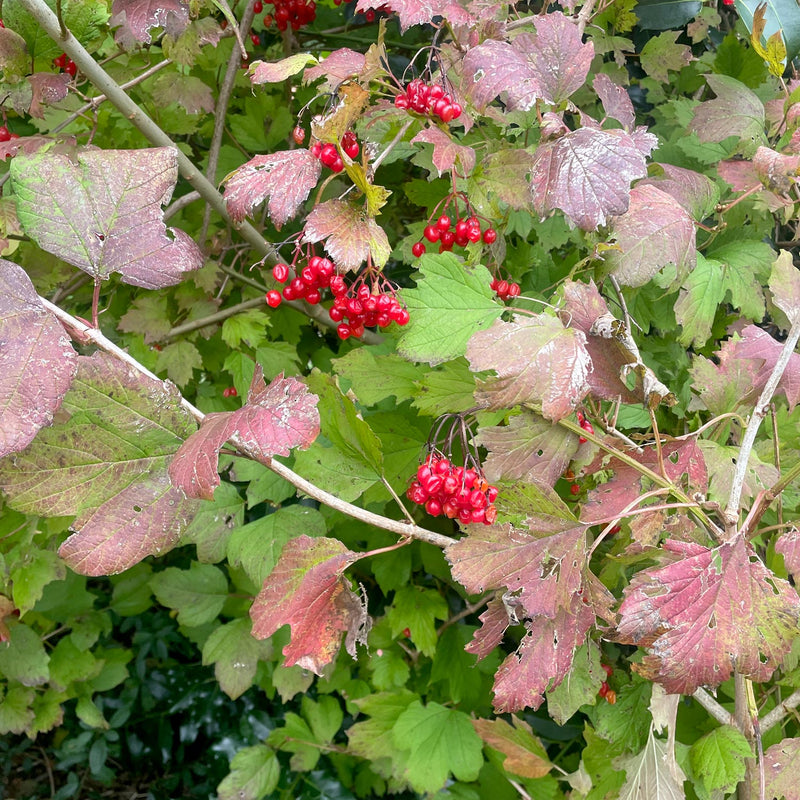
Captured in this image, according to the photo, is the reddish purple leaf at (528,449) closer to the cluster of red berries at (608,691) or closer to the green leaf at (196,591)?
the cluster of red berries at (608,691)

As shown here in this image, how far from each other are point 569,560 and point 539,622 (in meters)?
0.09

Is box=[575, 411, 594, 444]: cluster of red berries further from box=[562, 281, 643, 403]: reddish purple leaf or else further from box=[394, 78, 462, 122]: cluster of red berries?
box=[394, 78, 462, 122]: cluster of red berries

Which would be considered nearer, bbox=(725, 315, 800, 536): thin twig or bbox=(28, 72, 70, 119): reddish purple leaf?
bbox=(725, 315, 800, 536): thin twig

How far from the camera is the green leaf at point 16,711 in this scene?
2.18 metres

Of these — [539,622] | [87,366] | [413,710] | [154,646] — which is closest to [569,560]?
[539,622]

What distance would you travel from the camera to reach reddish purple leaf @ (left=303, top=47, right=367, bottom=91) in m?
1.07

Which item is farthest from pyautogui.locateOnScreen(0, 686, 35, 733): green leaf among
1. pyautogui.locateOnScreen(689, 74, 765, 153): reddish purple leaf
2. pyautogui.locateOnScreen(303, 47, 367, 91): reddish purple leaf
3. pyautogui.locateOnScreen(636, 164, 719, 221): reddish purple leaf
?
pyautogui.locateOnScreen(689, 74, 765, 153): reddish purple leaf

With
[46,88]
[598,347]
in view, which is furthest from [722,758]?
[46,88]

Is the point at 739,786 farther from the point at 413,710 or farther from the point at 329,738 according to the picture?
→ the point at 329,738

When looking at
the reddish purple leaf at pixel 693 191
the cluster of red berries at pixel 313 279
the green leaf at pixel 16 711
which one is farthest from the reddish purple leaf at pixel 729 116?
the green leaf at pixel 16 711

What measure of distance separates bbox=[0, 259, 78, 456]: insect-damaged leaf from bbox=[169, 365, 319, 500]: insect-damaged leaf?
0.14 meters

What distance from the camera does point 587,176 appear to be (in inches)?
38.5

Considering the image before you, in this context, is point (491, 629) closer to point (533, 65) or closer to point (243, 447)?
point (243, 447)

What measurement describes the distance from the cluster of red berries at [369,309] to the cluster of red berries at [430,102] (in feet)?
0.93
